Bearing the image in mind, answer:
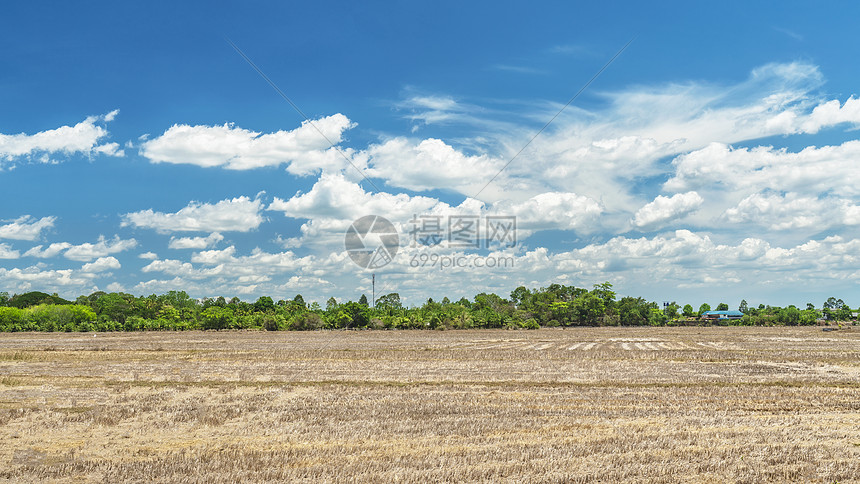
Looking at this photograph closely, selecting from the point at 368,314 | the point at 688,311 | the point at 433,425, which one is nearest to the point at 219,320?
the point at 368,314

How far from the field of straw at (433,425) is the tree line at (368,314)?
60218 millimetres

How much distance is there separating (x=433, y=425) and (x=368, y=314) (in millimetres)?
75977

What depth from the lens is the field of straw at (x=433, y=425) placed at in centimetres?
1092

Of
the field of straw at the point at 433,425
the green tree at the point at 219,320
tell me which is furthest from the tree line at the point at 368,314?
the field of straw at the point at 433,425

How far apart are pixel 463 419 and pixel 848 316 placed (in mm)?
139911

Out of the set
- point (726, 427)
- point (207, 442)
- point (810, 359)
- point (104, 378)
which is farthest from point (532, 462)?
point (810, 359)

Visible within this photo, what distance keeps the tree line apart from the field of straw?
60.2 metres

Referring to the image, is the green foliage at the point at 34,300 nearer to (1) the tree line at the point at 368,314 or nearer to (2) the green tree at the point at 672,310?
(1) the tree line at the point at 368,314

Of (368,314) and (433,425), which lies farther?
(368,314)

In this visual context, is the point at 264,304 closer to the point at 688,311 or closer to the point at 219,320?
the point at 219,320

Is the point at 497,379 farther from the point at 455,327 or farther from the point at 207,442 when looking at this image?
the point at 455,327

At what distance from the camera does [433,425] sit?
47.7 ft

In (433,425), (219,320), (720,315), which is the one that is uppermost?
(219,320)

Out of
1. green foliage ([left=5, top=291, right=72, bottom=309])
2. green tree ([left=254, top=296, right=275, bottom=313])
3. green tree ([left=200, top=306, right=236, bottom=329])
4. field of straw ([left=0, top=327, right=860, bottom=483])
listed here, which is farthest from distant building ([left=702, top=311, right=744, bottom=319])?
green foliage ([left=5, top=291, right=72, bottom=309])
